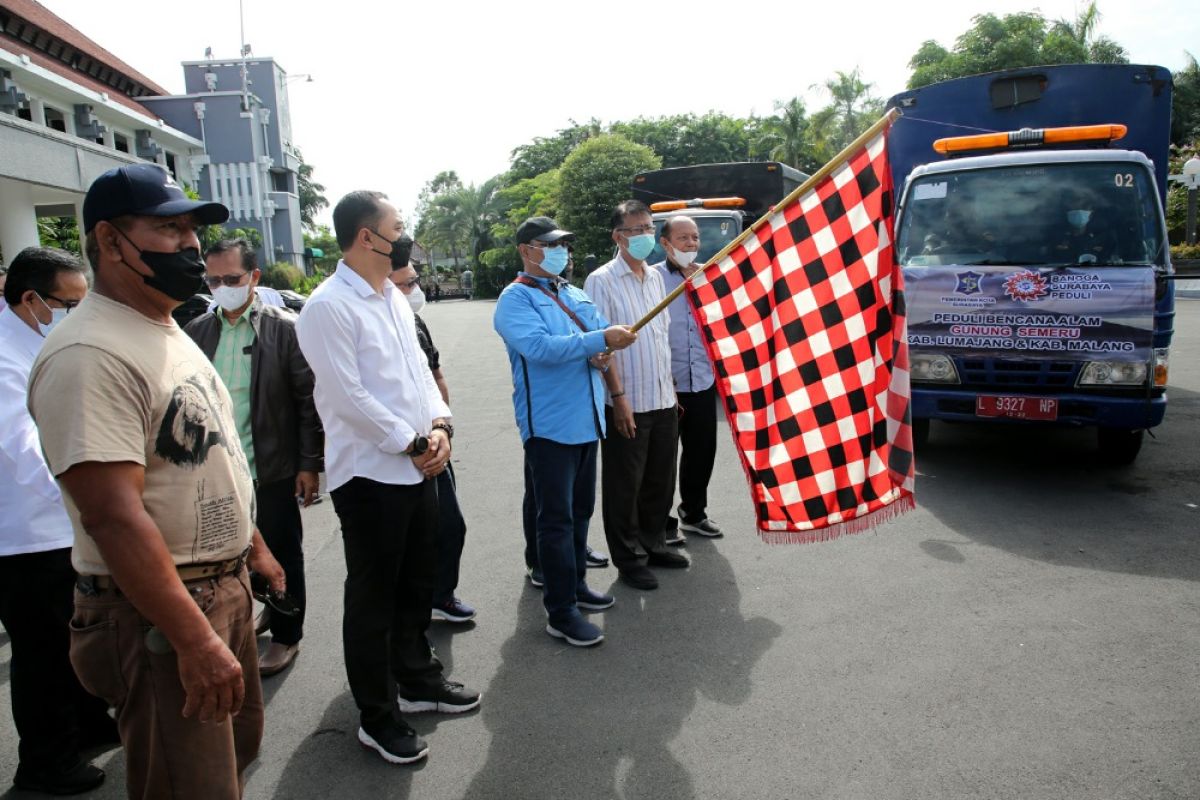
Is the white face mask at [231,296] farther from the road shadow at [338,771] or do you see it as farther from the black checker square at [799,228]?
the black checker square at [799,228]

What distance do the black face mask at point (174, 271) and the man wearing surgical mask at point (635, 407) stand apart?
2482 millimetres

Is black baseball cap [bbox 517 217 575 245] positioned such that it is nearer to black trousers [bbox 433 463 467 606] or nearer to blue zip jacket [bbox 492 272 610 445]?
blue zip jacket [bbox 492 272 610 445]

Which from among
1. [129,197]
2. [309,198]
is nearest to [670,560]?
[129,197]

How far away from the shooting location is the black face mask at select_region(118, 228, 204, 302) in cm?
198

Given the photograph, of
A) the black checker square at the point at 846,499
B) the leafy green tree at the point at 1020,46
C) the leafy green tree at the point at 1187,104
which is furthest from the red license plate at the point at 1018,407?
the leafy green tree at the point at 1187,104

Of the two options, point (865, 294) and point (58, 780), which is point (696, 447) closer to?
point (865, 294)

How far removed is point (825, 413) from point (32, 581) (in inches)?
122

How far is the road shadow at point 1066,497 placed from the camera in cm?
471

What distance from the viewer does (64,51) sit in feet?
88.0

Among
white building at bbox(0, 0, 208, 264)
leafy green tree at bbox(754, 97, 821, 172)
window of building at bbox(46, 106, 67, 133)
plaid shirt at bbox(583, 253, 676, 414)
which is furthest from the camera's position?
leafy green tree at bbox(754, 97, 821, 172)

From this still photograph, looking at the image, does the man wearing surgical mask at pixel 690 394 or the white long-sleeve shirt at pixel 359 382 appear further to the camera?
the man wearing surgical mask at pixel 690 394

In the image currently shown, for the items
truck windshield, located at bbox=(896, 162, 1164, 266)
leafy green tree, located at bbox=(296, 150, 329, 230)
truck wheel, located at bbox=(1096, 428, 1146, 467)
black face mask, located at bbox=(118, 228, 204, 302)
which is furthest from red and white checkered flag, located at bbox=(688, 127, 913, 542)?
leafy green tree, located at bbox=(296, 150, 329, 230)

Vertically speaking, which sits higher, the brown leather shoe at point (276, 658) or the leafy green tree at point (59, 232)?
the leafy green tree at point (59, 232)

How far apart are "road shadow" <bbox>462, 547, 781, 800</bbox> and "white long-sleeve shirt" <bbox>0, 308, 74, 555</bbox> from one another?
1.82 metres
